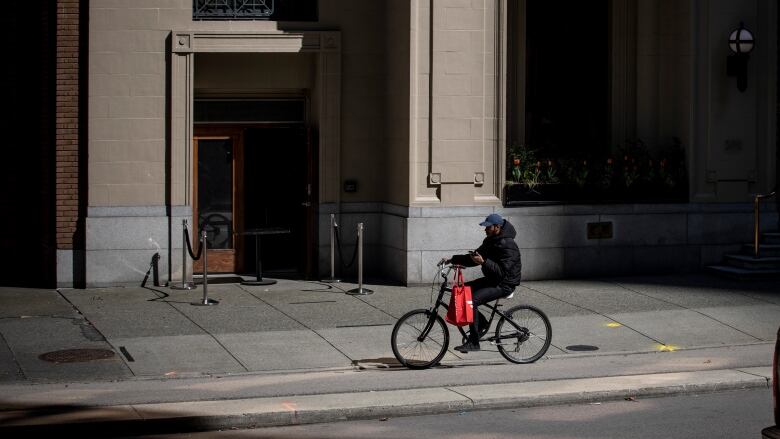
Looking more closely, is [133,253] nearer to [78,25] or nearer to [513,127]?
[78,25]

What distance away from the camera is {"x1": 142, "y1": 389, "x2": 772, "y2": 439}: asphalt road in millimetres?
10844

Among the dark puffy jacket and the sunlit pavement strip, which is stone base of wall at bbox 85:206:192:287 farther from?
the sunlit pavement strip

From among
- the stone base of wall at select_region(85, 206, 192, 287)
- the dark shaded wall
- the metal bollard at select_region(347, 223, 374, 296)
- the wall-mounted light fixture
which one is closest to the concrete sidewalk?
the metal bollard at select_region(347, 223, 374, 296)

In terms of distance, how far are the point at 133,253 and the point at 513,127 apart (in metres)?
6.87

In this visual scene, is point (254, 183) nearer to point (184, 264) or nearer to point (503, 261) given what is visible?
point (184, 264)

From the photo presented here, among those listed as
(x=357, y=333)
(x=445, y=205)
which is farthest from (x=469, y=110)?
(x=357, y=333)

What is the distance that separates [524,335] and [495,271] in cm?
84

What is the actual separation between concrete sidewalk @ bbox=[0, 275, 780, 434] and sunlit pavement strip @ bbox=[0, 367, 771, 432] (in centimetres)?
2

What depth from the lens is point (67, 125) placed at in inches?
768

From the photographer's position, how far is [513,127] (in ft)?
69.9

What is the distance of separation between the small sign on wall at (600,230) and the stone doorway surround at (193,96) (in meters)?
4.27

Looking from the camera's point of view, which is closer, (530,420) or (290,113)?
(530,420)

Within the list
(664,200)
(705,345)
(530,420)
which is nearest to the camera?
(530,420)

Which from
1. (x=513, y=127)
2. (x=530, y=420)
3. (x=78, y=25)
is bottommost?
(x=530, y=420)
